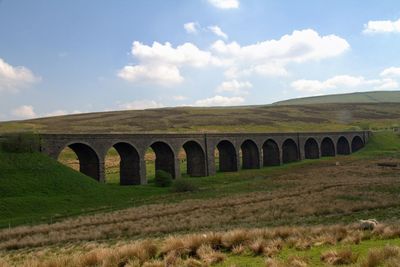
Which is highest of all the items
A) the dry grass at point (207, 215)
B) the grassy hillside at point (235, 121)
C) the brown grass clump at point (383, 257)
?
the grassy hillside at point (235, 121)

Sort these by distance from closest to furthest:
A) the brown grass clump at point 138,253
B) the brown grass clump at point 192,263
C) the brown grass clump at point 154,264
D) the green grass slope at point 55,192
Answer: the brown grass clump at point 154,264
the brown grass clump at point 192,263
the brown grass clump at point 138,253
the green grass slope at point 55,192

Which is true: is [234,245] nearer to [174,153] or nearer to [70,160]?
[174,153]

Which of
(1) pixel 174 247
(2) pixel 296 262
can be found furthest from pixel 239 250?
(2) pixel 296 262

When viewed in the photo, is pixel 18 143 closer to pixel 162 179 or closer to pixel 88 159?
pixel 88 159

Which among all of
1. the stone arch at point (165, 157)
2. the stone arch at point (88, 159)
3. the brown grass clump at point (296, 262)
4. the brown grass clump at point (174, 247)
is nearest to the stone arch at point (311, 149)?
the stone arch at point (165, 157)

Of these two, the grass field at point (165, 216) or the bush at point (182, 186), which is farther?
the bush at point (182, 186)

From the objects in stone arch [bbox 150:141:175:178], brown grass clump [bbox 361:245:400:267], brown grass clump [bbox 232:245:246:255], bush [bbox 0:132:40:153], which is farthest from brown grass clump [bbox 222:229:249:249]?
stone arch [bbox 150:141:175:178]

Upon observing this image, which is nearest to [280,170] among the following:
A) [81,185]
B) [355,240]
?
[81,185]

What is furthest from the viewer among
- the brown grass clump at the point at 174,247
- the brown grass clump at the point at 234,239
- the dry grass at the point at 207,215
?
the dry grass at the point at 207,215

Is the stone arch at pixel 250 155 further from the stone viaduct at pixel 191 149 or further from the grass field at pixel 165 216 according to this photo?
the grass field at pixel 165 216

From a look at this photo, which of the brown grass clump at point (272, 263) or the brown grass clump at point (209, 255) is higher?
the brown grass clump at point (272, 263)

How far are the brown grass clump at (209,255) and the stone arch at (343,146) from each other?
82189mm

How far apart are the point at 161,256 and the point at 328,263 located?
434cm

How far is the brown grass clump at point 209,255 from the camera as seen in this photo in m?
10.8
